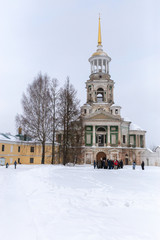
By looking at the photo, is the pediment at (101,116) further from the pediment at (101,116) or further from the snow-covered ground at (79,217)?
the snow-covered ground at (79,217)

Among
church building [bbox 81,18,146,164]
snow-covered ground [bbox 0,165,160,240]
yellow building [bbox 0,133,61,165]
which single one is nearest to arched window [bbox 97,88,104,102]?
church building [bbox 81,18,146,164]

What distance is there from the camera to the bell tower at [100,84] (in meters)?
43.9

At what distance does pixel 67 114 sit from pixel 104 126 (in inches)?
627

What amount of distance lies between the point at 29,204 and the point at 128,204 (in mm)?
2978

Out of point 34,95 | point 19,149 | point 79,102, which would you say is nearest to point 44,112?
point 34,95

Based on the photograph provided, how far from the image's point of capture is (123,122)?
139 feet

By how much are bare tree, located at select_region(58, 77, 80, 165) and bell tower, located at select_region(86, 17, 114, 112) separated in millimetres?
16424

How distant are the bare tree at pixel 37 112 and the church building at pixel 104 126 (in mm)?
11800

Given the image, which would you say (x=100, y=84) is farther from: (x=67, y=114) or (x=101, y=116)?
(x=67, y=114)

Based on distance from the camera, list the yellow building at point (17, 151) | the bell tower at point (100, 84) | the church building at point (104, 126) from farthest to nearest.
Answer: the bell tower at point (100, 84), the church building at point (104, 126), the yellow building at point (17, 151)

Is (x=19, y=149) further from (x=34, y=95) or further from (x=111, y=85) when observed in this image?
(x=111, y=85)

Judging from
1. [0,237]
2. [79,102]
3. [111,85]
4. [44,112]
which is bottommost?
[0,237]

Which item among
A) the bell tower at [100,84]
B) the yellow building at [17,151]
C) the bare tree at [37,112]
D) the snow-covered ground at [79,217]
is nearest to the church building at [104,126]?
the bell tower at [100,84]

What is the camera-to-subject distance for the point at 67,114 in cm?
2639
